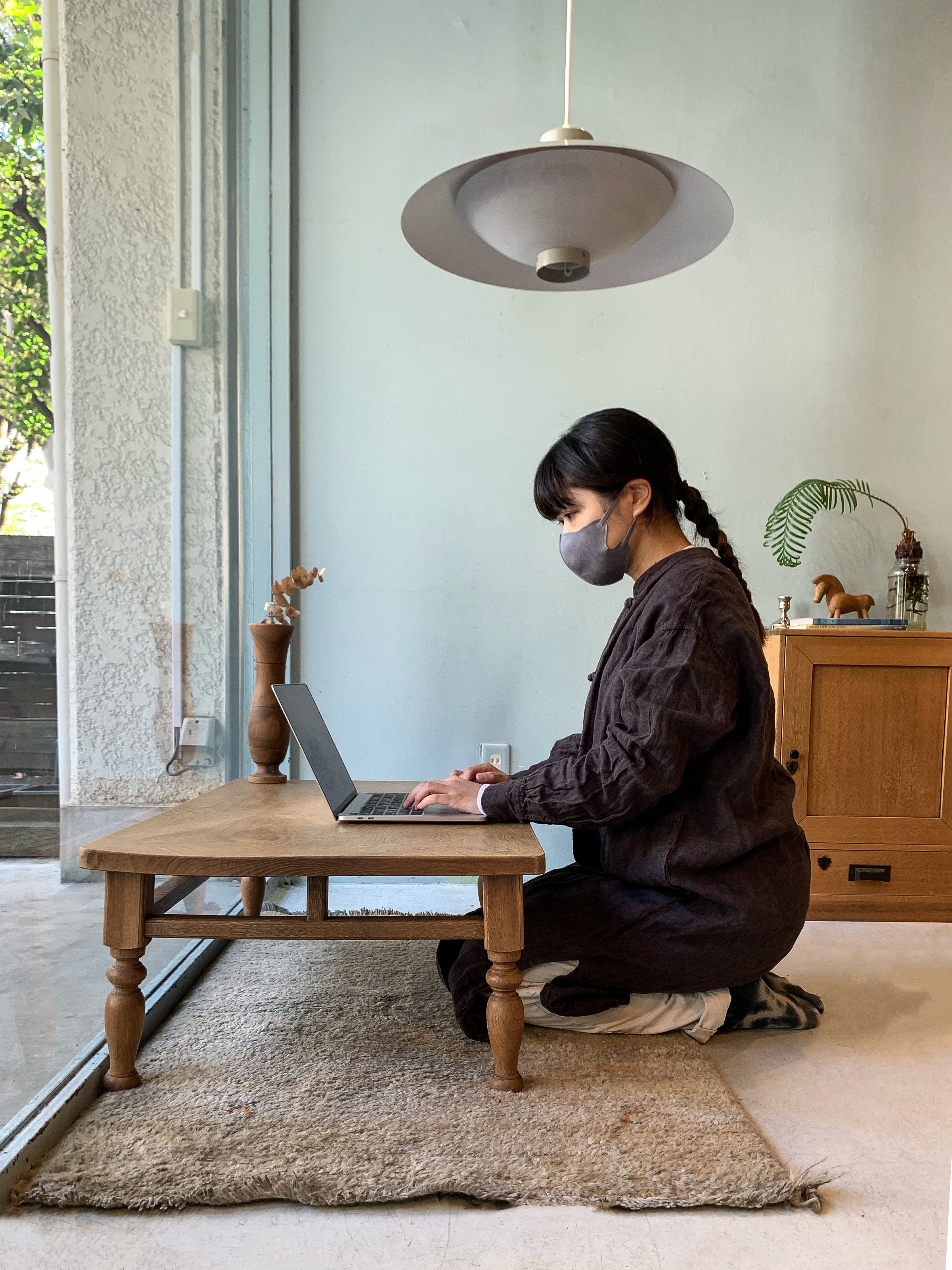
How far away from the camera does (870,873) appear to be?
247 centimetres

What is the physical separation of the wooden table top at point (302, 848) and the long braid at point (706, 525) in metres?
0.61

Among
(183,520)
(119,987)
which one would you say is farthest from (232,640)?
(119,987)

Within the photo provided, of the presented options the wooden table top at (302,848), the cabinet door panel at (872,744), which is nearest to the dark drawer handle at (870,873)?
the cabinet door panel at (872,744)

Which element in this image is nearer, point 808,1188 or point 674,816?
point 808,1188

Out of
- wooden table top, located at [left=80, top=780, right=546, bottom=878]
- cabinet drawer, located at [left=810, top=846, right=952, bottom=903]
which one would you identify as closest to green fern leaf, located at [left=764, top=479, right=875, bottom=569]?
cabinet drawer, located at [left=810, top=846, right=952, bottom=903]

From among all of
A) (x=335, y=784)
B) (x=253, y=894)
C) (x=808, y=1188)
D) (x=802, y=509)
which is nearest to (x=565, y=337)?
(x=802, y=509)

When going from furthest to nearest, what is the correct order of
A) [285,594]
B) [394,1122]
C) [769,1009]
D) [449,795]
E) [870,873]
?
[870,873] → [285,594] → [769,1009] → [449,795] → [394,1122]

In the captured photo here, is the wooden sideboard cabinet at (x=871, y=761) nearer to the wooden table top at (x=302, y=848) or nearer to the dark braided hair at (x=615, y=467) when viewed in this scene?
the dark braided hair at (x=615, y=467)

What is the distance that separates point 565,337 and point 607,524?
1359 millimetres

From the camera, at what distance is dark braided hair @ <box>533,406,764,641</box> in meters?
1.61

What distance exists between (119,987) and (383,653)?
155cm

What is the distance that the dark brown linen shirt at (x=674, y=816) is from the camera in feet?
4.80

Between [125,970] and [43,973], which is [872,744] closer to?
[125,970]

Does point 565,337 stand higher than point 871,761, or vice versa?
point 565,337
